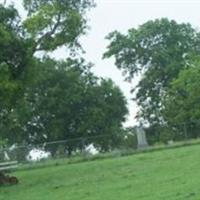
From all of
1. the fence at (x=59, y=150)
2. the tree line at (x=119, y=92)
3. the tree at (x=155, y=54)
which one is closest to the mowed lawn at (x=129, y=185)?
the fence at (x=59, y=150)

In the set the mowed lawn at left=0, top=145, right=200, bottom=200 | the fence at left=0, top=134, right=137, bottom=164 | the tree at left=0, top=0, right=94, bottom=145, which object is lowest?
the mowed lawn at left=0, top=145, right=200, bottom=200

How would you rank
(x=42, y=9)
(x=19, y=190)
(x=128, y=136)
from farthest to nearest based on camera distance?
1. (x=128, y=136)
2. (x=42, y=9)
3. (x=19, y=190)

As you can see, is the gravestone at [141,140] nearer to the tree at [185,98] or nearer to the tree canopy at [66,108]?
the tree canopy at [66,108]

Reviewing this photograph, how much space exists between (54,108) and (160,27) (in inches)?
610

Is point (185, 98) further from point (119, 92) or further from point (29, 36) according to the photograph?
point (29, 36)

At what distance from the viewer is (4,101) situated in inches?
1071

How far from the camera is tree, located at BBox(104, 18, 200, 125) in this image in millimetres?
74625

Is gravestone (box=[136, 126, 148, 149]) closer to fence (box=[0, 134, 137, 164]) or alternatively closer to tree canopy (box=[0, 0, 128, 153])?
fence (box=[0, 134, 137, 164])

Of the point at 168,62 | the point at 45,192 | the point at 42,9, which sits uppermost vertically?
the point at 168,62

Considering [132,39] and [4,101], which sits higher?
[132,39]

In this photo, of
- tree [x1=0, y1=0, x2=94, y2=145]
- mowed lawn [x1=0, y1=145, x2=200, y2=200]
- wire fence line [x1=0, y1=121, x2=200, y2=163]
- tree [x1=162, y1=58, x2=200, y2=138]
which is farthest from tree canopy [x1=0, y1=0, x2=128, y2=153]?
mowed lawn [x1=0, y1=145, x2=200, y2=200]

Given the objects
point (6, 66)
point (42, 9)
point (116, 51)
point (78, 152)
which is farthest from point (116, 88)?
point (6, 66)

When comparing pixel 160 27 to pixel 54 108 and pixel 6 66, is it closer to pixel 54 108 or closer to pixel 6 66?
pixel 54 108

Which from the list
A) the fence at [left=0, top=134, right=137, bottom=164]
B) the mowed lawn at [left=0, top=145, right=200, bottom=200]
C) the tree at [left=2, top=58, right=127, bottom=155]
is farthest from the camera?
the tree at [left=2, top=58, right=127, bottom=155]
